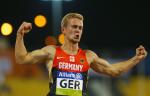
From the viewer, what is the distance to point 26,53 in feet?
29.8

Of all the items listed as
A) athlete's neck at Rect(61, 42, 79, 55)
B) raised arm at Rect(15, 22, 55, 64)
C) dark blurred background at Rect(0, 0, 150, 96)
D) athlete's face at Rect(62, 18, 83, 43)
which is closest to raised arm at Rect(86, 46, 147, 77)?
athlete's neck at Rect(61, 42, 79, 55)

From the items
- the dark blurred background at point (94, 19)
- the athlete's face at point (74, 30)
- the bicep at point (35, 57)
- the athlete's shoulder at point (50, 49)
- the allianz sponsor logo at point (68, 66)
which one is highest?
the athlete's face at point (74, 30)

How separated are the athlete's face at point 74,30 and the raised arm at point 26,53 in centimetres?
30

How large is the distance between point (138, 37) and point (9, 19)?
710cm

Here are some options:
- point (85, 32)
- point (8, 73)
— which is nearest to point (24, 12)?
point (85, 32)

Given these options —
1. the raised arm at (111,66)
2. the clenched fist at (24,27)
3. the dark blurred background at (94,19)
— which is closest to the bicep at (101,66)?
the raised arm at (111,66)

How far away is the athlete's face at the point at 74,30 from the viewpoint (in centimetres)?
941

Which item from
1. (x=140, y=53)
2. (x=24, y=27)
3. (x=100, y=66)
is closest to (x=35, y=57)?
(x=24, y=27)

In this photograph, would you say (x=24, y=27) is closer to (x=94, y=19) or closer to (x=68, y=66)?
(x=68, y=66)

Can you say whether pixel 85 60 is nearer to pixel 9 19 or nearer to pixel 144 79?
pixel 144 79

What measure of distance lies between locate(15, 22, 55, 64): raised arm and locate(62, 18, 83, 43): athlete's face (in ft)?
0.98

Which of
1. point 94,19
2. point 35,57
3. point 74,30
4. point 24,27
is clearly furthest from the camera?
point 94,19

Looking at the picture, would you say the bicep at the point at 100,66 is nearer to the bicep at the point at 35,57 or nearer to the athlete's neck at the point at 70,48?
the athlete's neck at the point at 70,48

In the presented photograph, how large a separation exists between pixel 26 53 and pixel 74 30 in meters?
0.80
